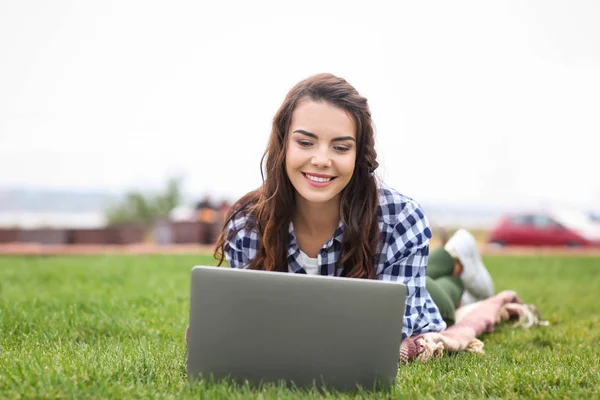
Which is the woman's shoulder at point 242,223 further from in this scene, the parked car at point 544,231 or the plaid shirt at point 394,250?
the parked car at point 544,231

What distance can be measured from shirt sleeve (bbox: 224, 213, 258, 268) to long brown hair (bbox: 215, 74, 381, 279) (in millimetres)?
27

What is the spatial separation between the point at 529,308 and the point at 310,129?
94.1 inches

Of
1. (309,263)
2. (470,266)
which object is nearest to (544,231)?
(470,266)

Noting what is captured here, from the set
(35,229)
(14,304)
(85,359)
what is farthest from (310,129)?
(35,229)

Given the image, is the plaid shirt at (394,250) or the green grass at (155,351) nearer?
the green grass at (155,351)

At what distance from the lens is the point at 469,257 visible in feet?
13.6

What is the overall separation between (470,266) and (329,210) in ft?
5.20

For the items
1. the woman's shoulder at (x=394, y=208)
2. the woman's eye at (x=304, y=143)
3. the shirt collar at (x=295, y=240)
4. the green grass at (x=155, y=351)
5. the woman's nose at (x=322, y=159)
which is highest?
the woman's eye at (x=304, y=143)

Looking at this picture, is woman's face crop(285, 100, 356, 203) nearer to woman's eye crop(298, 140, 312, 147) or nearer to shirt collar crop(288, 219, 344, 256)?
woman's eye crop(298, 140, 312, 147)

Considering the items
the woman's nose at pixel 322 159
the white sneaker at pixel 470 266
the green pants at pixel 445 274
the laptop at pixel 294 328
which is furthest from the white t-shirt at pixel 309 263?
the white sneaker at pixel 470 266

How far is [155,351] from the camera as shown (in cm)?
273

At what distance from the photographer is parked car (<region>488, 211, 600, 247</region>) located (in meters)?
Result: 14.2

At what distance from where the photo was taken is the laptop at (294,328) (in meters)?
1.96

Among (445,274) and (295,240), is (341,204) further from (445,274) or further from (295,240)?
(445,274)
